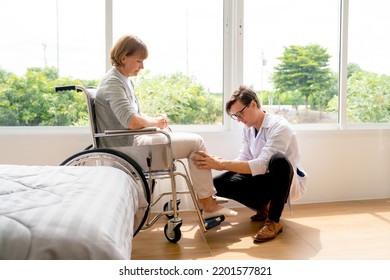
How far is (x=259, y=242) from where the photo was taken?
2.46 m

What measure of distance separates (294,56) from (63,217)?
2.86 meters

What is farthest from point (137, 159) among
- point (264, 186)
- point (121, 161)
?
point (264, 186)

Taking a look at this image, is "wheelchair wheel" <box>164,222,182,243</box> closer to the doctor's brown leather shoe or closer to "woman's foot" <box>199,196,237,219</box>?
"woman's foot" <box>199,196,237,219</box>

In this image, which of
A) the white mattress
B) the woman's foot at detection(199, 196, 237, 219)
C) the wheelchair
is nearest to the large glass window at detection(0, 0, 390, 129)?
the wheelchair

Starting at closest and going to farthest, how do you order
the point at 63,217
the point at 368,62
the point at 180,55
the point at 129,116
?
the point at 63,217, the point at 129,116, the point at 180,55, the point at 368,62

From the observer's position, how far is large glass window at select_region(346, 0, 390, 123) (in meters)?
3.58

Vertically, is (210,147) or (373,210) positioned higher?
(210,147)

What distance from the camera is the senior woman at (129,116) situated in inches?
88.9

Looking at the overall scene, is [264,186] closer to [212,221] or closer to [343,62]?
[212,221]

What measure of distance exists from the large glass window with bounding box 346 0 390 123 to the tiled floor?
3.13 ft

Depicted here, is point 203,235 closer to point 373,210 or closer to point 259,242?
point 259,242

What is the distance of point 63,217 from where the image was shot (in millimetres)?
1024

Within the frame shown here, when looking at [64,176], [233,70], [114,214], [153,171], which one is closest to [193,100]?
[233,70]

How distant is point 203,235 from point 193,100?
1.19 metres
